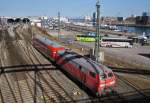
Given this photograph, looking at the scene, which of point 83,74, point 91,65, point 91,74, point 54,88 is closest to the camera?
point 91,74

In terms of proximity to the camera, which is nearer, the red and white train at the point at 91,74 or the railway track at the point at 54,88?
the red and white train at the point at 91,74

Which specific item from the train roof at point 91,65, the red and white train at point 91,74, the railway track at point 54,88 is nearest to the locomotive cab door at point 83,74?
the red and white train at point 91,74

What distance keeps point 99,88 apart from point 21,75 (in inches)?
540

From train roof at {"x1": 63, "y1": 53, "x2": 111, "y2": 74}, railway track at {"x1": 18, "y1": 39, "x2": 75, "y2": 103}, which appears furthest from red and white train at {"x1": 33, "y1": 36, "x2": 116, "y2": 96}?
railway track at {"x1": 18, "y1": 39, "x2": 75, "y2": 103}

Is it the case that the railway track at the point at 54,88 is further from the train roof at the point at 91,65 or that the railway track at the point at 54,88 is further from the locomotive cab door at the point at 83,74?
the train roof at the point at 91,65

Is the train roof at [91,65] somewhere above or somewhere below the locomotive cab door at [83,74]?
above

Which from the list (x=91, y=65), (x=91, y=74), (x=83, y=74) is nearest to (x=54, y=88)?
(x=83, y=74)

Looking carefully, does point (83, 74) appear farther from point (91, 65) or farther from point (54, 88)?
point (54, 88)

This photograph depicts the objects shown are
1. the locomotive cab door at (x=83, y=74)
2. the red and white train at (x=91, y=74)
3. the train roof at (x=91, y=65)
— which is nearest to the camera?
the red and white train at (x=91, y=74)

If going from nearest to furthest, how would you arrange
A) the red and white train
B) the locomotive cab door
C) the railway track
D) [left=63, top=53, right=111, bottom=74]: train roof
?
the red and white train
the railway track
[left=63, top=53, right=111, bottom=74]: train roof
the locomotive cab door

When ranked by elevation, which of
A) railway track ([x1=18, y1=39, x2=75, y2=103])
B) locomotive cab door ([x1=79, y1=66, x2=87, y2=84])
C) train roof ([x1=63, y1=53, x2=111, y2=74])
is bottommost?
railway track ([x1=18, y1=39, x2=75, y2=103])

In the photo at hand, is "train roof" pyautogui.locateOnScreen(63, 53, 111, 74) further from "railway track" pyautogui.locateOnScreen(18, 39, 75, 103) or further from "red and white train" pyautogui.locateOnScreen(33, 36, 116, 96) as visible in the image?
"railway track" pyautogui.locateOnScreen(18, 39, 75, 103)

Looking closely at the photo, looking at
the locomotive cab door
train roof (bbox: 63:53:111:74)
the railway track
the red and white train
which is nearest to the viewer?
the red and white train

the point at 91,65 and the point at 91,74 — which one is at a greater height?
the point at 91,65
